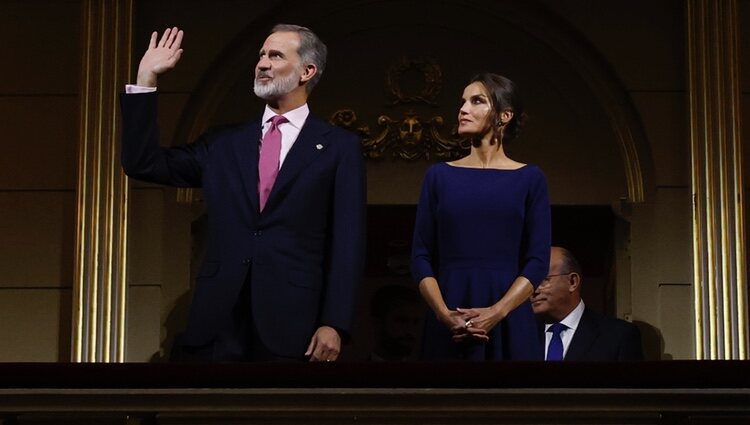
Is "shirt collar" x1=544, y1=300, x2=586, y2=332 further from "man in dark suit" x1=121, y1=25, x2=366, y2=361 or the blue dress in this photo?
"man in dark suit" x1=121, y1=25, x2=366, y2=361

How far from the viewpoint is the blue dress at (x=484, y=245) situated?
14.5ft

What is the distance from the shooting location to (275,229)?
14.0 ft

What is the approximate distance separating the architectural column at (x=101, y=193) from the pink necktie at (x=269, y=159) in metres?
1.95

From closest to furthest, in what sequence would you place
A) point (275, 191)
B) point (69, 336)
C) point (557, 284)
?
1. point (275, 191)
2. point (557, 284)
3. point (69, 336)

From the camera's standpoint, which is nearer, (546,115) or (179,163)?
(179,163)

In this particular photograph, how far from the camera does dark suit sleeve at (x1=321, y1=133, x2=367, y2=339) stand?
420 cm

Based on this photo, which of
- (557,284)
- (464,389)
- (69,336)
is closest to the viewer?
(464,389)

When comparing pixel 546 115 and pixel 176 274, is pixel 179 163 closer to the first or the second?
pixel 176 274

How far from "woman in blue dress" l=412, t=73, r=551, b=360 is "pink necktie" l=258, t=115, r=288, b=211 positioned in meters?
0.44

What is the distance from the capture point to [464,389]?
12.0ft

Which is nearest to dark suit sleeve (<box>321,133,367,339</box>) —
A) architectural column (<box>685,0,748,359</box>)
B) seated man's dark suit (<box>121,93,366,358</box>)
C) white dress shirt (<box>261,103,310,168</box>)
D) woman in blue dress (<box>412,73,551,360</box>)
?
seated man's dark suit (<box>121,93,366,358</box>)

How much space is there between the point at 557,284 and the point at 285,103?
5.31 feet

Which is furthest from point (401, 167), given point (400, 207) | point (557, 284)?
point (557, 284)

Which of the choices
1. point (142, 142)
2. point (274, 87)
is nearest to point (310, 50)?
point (274, 87)
